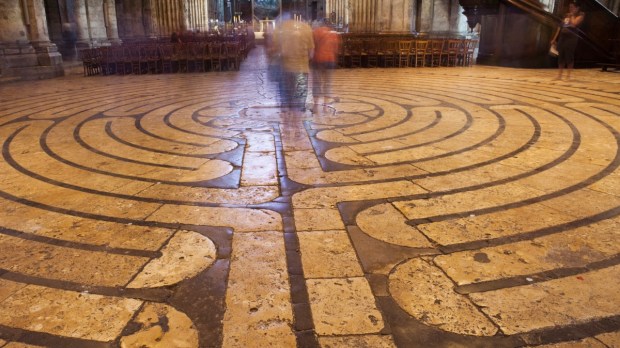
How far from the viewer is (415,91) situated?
367 inches

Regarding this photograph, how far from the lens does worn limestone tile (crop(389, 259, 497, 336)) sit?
2.01 meters

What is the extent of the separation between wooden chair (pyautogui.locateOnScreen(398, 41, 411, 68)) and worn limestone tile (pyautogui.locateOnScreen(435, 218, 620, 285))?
13008 millimetres

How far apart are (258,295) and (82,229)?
158 centimetres

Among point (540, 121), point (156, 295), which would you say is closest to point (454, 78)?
point (540, 121)

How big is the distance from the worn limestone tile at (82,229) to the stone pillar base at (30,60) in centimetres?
1152

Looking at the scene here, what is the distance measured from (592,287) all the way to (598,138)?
3.67 meters

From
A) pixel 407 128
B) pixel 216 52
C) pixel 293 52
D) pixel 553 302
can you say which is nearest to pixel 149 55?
pixel 216 52

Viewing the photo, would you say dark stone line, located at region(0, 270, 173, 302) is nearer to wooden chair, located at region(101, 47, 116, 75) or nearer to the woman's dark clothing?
the woman's dark clothing

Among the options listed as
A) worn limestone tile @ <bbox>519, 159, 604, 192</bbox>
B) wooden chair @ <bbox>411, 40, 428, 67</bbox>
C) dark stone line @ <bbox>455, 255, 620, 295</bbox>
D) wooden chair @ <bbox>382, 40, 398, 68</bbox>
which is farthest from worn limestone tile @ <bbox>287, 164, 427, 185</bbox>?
wooden chair @ <bbox>411, 40, 428, 67</bbox>

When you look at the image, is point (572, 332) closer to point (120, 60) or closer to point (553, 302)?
point (553, 302)

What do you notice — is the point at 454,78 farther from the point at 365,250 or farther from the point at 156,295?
the point at 156,295

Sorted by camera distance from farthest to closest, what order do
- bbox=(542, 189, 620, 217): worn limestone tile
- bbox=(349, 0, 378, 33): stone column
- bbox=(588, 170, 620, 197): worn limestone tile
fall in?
bbox=(349, 0, 378, 33): stone column → bbox=(588, 170, 620, 197): worn limestone tile → bbox=(542, 189, 620, 217): worn limestone tile

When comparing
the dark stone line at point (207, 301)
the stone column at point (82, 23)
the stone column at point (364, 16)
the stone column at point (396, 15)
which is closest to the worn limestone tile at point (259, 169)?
the dark stone line at point (207, 301)

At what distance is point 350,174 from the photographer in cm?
415
